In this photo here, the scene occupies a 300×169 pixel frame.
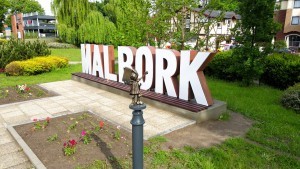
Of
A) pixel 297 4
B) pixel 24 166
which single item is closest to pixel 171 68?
pixel 24 166

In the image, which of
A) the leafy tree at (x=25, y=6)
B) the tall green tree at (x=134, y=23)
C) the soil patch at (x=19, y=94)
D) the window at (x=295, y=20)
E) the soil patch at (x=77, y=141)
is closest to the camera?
the soil patch at (x=77, y=141)

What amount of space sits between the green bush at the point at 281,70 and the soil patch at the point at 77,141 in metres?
7.81

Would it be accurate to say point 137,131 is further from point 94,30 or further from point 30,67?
point 94,30

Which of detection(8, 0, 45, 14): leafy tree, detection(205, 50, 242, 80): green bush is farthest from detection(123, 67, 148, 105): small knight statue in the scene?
detection(8, 0, 45, 14): leafy tree

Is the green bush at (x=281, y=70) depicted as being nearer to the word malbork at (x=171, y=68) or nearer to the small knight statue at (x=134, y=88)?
the word malbork at (x=171, y=68)

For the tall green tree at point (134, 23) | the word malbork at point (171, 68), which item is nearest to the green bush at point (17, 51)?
the tall green tree at point (134, 23)

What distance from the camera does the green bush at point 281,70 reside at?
9727 mm

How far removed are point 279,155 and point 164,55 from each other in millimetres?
4230

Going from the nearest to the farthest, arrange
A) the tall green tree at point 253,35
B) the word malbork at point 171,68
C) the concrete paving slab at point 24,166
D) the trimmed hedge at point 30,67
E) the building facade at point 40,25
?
the concrete paving slab at point 24,166
the word malbork at point 171,68
the tall green tree at point 253,35
the trimmed hedge at point 30,67
the building facade at point 40,25

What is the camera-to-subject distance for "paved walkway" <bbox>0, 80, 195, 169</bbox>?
4.86 meters

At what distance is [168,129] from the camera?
591 cm

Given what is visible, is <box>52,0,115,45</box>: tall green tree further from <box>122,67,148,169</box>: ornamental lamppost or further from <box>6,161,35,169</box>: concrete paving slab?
<box>122,67,148,169</box>: ornamental lamppost

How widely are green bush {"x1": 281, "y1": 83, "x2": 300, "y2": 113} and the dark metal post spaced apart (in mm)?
6268

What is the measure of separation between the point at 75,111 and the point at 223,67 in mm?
7880
